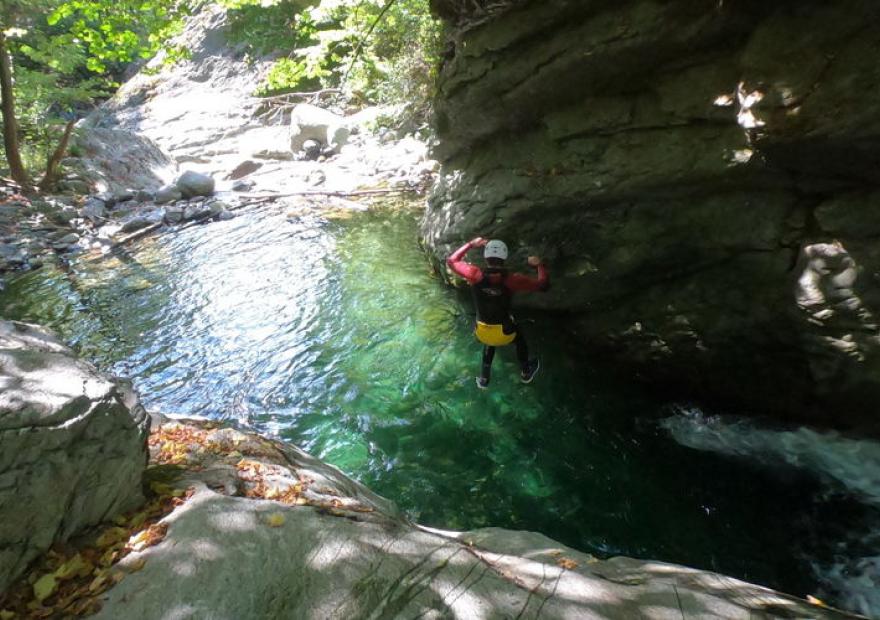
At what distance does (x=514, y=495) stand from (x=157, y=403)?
5.65m

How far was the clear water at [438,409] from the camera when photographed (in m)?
5.32

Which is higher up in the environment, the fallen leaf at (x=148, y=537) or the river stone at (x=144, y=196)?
the river stone at (x=144, y=196)

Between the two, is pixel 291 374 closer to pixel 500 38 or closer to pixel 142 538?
pixel 142 538

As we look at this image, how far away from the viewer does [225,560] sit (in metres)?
3.05

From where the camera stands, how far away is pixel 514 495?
5.88 meters

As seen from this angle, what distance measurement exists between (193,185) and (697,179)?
19.1 metres

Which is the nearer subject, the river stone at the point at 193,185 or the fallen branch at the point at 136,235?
the fallen branch at the point at 136,235

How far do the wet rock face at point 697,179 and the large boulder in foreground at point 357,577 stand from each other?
343 centimetres

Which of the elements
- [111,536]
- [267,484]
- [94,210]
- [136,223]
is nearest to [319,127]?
[136,223]

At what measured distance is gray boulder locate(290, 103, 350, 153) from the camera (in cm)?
2386

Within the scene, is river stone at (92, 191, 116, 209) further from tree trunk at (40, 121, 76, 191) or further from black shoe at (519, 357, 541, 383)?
black shoe at (519, 357, 541, 383)

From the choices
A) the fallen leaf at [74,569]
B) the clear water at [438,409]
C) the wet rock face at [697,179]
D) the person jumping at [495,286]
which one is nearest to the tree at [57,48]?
the clear water at [438,409]

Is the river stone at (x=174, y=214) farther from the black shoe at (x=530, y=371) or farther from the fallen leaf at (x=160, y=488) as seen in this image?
the fallen leaf at (x=160, y=488)

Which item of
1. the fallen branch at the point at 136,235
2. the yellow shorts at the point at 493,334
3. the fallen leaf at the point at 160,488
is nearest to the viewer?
the fallen leaf at the point at 160,488
